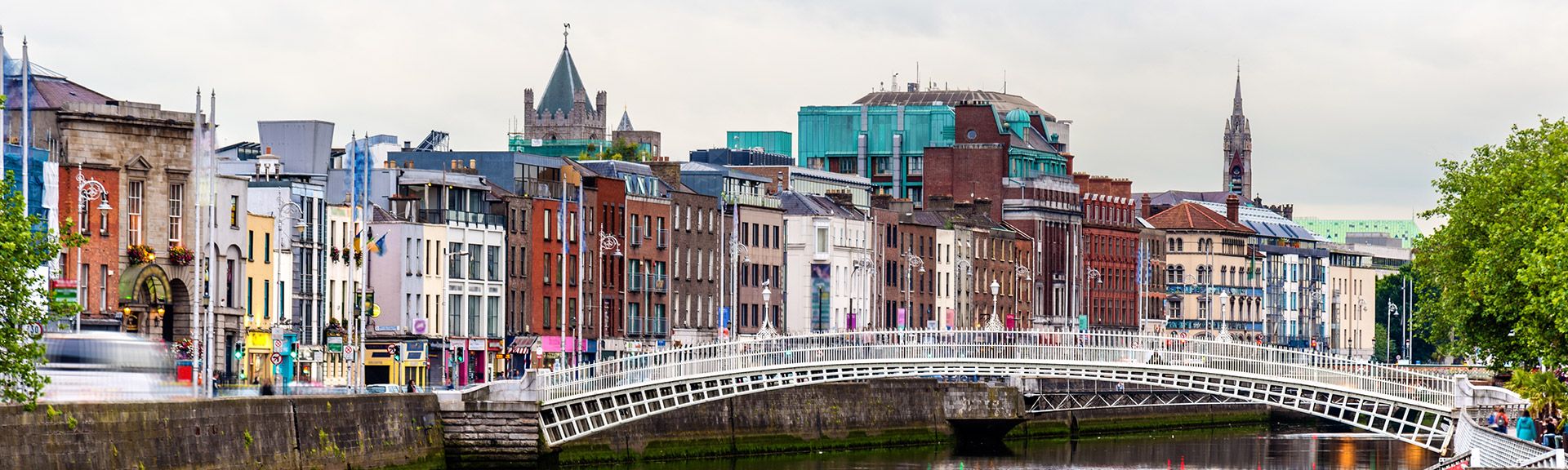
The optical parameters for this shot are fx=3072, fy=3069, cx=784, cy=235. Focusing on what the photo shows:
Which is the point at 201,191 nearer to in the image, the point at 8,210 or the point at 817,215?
the point at 8,210

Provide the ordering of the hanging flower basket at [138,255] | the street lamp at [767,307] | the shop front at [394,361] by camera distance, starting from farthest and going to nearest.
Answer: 1. the street lamp at [767,307]
2. the shop front at [394,361]
3. the hanging flower basket at [138,255]

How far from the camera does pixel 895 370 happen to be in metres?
82.6

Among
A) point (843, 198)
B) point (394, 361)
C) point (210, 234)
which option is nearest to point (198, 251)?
point (210, 234)

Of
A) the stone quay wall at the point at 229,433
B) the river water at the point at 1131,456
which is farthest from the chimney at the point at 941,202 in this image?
the stone quay wall at the point at 229,433

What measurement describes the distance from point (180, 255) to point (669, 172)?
47.3 m

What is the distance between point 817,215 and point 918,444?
92.2 ft

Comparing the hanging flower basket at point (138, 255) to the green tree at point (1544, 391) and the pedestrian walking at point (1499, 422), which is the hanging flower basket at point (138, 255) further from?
the green tree at point (1544, 391)

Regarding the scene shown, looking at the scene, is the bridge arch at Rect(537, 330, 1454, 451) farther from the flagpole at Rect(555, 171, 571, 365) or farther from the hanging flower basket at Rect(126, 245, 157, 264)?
the flagpole at Rect(555, 171, 571, 365)

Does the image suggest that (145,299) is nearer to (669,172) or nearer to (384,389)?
(384,389)

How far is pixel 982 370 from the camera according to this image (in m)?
81.2

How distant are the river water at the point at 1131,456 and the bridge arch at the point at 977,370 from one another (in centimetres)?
445

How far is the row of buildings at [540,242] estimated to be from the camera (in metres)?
84.6

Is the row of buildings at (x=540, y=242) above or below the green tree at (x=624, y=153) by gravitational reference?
below

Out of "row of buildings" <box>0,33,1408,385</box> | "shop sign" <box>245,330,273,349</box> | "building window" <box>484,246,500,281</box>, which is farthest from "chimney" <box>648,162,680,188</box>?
"shop sign" <box>245,330,273,349</box>
